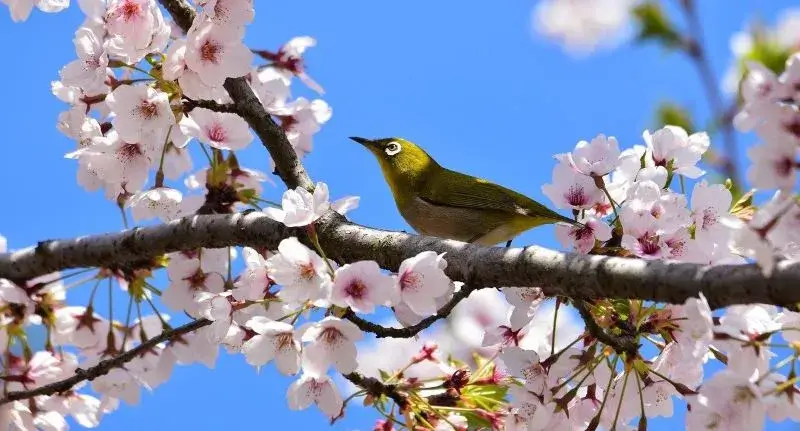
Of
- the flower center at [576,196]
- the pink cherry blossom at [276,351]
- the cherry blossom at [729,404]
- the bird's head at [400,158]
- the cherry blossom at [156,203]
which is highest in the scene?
the bird's head at [400,158]

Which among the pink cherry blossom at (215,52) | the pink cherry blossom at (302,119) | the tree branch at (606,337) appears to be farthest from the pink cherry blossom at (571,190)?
the pink cherry blossom at (302,119)

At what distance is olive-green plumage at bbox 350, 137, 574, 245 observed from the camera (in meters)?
3.91

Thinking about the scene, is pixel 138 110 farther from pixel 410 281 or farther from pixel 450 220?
pixel 450 220

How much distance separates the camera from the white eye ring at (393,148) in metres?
4.78

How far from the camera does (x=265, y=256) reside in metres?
3.60

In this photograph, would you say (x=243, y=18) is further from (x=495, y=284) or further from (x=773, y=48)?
(x=773, y=48)

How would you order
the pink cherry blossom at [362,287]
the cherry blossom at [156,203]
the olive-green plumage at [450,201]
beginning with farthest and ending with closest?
the olive-green plumage at [450,201] < the cherry blossom at [156,203] < the pink cherry blossom at [362,287]

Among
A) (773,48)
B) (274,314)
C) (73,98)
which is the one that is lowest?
(274,314)

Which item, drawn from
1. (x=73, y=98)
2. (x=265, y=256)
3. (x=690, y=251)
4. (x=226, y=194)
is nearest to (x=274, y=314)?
(x=265, y=256)

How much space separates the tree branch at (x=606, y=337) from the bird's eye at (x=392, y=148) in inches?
79.2

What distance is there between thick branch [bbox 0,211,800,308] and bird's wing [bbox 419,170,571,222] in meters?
0.83

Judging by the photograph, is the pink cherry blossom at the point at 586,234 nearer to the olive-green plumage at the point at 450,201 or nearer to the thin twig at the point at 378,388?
the olive-green plumage at the point at 450,201

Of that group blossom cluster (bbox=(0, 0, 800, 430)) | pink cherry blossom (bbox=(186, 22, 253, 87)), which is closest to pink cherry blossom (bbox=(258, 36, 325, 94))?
blossom cluster (bbox=(0, 0, 800, 430))

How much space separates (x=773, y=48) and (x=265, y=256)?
2.53 metres
